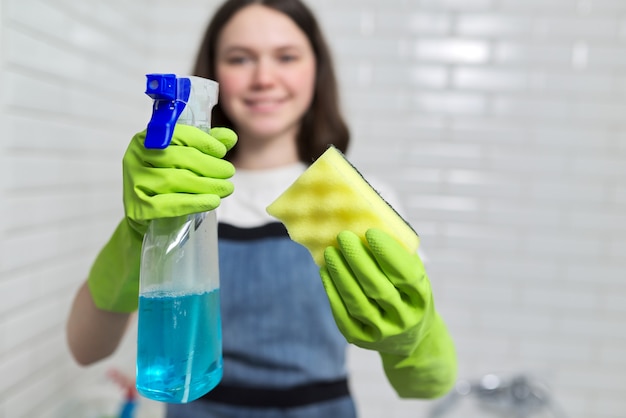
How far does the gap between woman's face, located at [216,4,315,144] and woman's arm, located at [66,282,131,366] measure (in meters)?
0.44

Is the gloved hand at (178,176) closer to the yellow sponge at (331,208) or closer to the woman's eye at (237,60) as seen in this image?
the yellow sponge at (331,208)

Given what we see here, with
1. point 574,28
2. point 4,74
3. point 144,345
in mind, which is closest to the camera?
point 144,345

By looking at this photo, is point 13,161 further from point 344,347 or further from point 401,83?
point 401,83

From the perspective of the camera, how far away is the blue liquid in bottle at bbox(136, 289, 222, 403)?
55 centimetres

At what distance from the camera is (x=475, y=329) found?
1608mm

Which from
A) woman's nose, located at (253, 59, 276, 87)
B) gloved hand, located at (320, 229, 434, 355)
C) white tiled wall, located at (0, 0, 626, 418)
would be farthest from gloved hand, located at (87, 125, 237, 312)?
white tiled wall, located at (0, 0, 626, 418)

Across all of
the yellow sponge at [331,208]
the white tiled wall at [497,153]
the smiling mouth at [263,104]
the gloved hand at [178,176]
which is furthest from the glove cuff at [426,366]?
the white tiled wall at [497,153]

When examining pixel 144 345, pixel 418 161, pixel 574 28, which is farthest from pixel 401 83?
pixel 144 345

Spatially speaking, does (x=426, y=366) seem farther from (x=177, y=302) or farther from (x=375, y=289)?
(x=177, y=302)

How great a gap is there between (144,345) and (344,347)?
2.15 ft

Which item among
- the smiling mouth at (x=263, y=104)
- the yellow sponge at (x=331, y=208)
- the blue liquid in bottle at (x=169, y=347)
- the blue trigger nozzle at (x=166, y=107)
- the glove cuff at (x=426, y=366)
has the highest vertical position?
the blue trigger nozzle at (x=166, y=107)

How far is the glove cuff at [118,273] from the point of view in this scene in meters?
0.68

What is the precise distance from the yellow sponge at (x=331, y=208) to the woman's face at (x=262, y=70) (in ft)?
1.65

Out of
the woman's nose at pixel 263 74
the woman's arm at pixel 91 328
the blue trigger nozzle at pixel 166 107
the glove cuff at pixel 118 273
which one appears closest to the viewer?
the blue trigger nozzle at pixel 166 107
